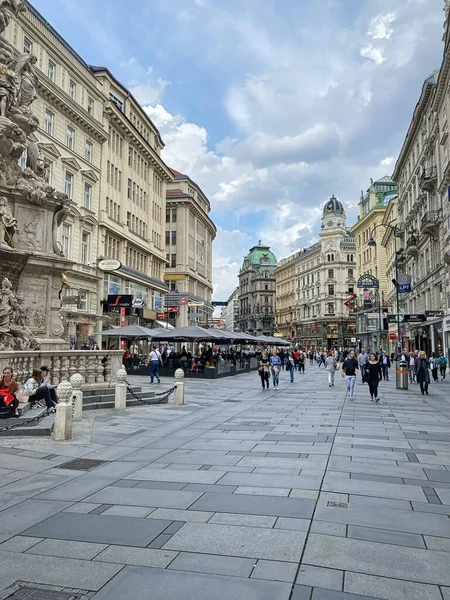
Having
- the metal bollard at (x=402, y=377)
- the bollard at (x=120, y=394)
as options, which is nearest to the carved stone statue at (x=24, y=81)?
the bollard at (x=120, y=394)

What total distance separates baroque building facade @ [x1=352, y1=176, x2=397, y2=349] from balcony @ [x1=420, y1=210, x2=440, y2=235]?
29260 mm

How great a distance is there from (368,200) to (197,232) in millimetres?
29135

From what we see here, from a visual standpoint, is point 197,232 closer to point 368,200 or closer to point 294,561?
point 368,200

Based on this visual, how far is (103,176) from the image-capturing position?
4194cm

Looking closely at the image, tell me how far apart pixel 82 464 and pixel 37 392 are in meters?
4.26

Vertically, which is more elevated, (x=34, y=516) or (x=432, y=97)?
(x=432, y=97)

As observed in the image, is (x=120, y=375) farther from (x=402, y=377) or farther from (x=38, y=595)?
(x=402, y=377)

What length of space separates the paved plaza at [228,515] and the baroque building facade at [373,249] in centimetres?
6160

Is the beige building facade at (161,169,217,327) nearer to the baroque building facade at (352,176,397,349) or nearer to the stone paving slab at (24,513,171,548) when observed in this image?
the baroque building facade at (352,176,397,349)

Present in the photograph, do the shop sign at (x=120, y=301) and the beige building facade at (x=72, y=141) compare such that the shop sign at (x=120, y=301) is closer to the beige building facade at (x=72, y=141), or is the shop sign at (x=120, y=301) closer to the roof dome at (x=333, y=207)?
the beige building facade at (x=72, y=141)

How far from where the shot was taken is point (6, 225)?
1529cm

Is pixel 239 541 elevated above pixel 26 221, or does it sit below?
below

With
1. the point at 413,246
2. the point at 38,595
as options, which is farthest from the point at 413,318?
the point at 38,595

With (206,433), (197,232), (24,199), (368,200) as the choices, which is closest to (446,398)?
(206,433)
